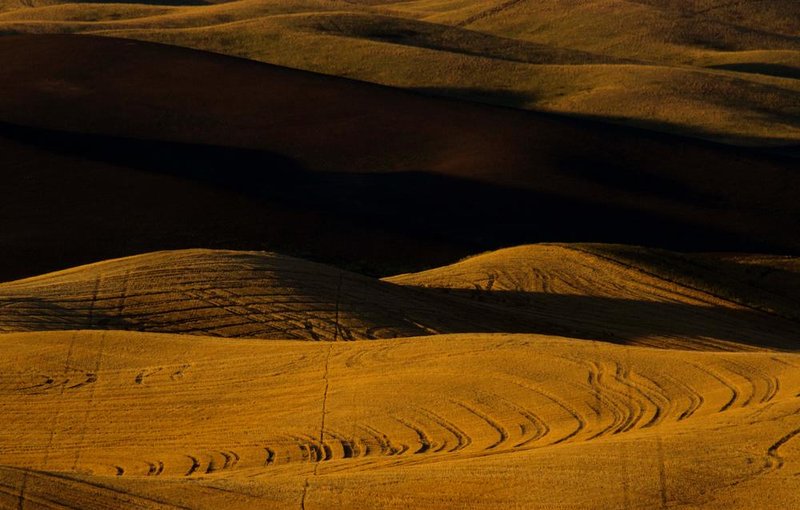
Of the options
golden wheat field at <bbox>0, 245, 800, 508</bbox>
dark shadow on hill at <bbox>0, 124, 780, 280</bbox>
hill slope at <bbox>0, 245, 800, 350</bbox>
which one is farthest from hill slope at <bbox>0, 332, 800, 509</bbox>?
dark shadow on hill at <bbox>0, 124, 780, 280</bbox>

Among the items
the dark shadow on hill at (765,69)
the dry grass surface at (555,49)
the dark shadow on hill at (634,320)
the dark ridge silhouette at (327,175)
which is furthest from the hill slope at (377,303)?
the dark shadow on hill at (765,69)

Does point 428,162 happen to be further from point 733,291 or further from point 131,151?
point 733,291

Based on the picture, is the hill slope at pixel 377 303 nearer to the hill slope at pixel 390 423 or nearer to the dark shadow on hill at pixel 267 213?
the hill slope at pixel 390 423

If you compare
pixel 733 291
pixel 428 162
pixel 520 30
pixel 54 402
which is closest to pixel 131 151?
pixel 428 162

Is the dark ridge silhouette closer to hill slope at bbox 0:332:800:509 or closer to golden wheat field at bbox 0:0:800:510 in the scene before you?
golden wheat field at bbox 0:0:800:510

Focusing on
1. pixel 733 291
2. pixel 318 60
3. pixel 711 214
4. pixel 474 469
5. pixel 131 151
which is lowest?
pixel 474 469

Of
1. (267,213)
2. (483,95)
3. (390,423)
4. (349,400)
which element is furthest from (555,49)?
(390,423)
